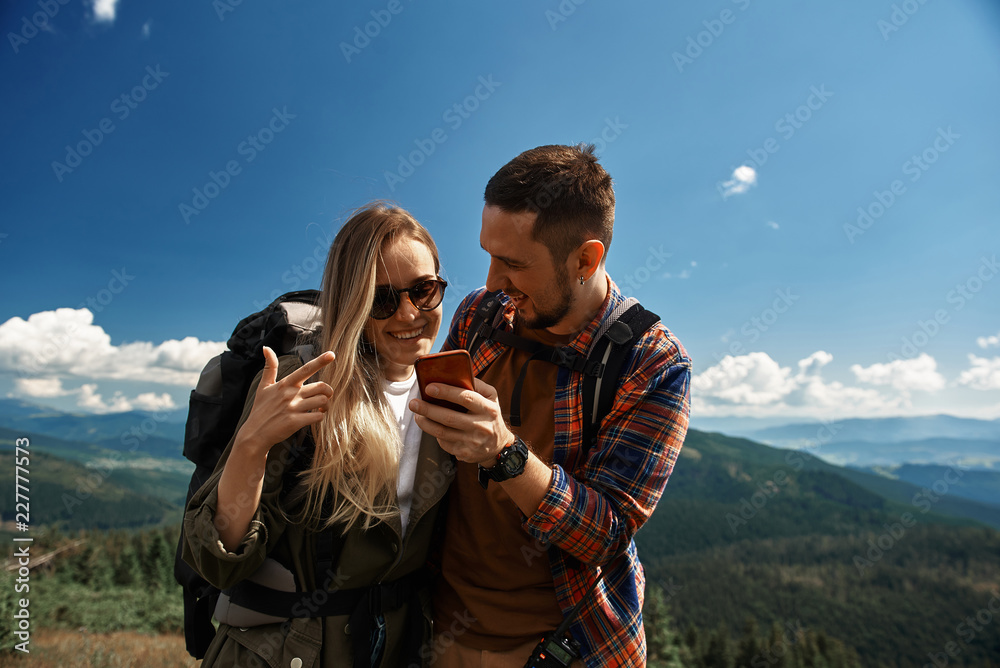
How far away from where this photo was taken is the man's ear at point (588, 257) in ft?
11.8

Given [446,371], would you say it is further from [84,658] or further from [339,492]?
[84,658]

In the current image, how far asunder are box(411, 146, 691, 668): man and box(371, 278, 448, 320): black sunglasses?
375 millimetres

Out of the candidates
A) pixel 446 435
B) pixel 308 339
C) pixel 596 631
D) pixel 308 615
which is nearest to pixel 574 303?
pixel 446 435

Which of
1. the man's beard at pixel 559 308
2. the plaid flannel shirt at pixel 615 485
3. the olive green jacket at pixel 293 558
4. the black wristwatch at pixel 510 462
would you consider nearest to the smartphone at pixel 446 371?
the black wristwatch at pixel 510 462

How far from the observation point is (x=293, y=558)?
2885 mm

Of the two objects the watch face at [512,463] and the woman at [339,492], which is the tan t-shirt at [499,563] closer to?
the woman at [339,492]

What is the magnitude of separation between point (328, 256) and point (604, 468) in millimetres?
2172

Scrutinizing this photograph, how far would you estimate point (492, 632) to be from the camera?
3090 mm

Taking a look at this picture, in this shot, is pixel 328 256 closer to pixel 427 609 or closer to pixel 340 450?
pixel 340 450

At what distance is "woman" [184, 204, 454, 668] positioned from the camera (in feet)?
8.56

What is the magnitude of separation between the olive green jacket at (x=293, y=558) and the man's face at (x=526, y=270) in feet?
4.14
